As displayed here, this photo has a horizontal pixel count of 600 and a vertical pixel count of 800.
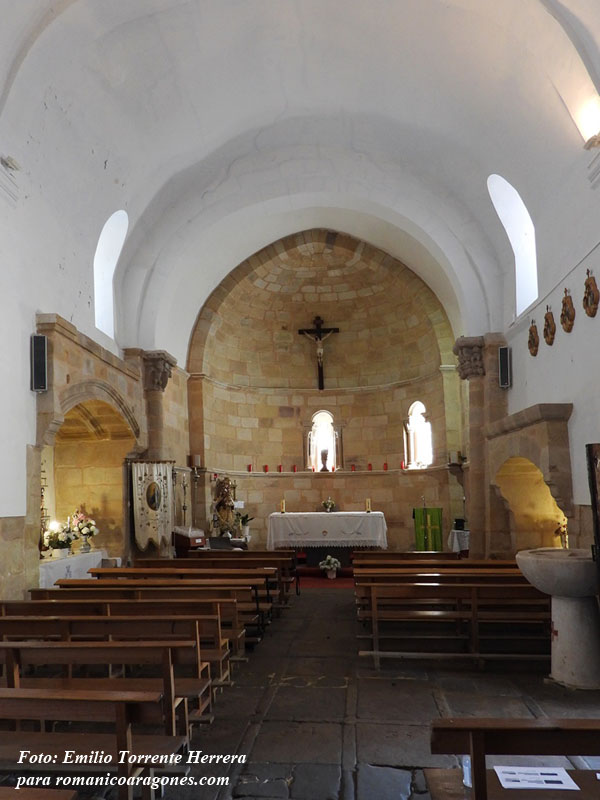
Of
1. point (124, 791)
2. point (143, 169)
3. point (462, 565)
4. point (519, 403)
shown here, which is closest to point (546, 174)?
point (519, 403)

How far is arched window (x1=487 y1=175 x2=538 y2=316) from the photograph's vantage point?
11.8 metres

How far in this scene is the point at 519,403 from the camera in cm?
1201

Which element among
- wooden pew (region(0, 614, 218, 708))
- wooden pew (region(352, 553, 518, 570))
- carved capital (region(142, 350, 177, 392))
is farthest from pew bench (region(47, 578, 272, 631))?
carved capital (region(142, 350, 177, 392))

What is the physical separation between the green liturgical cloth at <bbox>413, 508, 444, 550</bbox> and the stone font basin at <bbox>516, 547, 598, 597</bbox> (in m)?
9.10

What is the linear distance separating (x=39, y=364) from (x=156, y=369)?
4.50m

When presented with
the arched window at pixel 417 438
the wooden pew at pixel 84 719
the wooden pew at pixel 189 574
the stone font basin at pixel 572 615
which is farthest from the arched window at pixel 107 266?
the wooden pew at pixel 84 719

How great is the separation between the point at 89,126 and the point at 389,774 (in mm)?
8893

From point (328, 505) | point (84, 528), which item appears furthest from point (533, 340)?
point (84, 528)

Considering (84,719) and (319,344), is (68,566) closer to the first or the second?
(84,719)

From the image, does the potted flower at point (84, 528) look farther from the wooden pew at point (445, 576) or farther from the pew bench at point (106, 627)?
the pew bench at point (106, 627)

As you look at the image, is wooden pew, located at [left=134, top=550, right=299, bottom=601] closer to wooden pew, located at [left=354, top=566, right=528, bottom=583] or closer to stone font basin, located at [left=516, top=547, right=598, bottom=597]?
wooden pew, located at [left=354, top=566, right=528, bottom=583]

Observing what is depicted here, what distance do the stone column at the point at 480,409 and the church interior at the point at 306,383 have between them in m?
0.06

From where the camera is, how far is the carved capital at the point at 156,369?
1337cm

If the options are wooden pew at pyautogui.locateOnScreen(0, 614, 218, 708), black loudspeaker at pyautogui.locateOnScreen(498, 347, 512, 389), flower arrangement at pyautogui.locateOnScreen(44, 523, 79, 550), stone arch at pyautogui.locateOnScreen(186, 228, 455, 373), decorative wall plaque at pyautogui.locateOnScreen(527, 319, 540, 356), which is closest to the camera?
wooden pew at pyautogui.locateOnScreen(0, 614, 218, 708)
